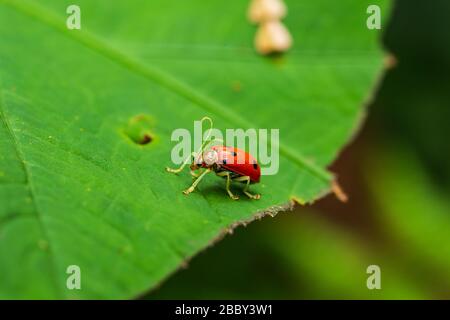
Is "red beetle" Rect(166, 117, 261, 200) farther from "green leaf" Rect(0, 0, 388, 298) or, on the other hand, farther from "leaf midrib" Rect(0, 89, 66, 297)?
"leaf midrib" Rect(0, 89, 66, 297)

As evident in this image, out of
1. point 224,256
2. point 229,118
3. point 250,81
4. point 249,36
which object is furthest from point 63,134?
point 224,256

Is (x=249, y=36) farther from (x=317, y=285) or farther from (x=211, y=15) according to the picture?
(x=317, y=285)

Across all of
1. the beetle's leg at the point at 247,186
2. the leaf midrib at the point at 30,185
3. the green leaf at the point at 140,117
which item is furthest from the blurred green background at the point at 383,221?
the leaf midrib at the point at 30,185

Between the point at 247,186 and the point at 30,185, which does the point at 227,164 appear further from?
the point at 30,185

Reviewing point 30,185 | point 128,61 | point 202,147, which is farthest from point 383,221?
point 30,185

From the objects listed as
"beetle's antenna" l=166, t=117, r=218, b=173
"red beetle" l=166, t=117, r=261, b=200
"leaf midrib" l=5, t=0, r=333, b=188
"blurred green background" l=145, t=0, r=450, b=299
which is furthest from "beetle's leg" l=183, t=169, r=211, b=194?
"blurred green background" l=145, t=0, r=450, b=299

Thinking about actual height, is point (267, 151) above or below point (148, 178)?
above
